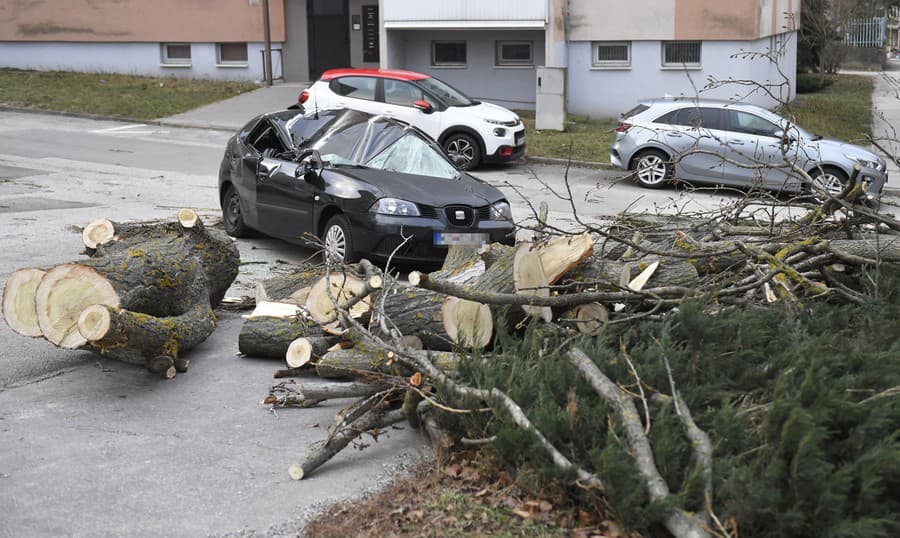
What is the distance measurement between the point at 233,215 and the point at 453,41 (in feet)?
53.2

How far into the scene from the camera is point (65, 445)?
6.12 m

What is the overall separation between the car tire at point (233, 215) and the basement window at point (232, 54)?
18364 mm

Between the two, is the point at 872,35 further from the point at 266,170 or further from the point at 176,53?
the point at 266,170

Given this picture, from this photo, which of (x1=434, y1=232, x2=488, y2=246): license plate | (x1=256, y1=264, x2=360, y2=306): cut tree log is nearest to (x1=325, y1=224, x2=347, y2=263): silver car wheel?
(x1=434, y1=232, x2=488, y2=246): license plate

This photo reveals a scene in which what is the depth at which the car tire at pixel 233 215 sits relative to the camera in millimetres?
12445

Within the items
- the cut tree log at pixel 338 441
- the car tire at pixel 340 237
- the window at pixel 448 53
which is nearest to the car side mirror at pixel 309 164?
the car tire at pixel 340 237

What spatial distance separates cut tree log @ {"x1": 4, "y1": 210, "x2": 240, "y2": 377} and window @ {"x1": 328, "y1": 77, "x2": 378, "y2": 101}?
11.9m

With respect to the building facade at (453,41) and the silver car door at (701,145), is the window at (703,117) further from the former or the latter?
the building facade at (453,41)

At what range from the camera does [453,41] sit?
90.8 ft

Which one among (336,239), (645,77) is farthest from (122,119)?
(336,239)

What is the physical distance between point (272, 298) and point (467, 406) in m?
3.36

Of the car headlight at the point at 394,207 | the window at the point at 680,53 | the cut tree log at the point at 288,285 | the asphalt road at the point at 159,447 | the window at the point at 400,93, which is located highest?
the window at the point at 680,53

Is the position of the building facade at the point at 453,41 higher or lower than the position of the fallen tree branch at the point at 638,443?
higher

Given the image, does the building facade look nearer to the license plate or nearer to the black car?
the black car
